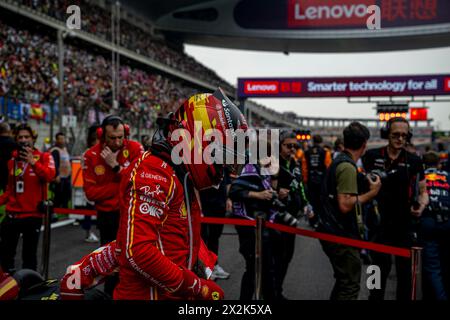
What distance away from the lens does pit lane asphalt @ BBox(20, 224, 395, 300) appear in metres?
4.79

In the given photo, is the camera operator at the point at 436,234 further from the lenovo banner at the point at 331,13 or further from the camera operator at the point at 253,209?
the lenovo banner at the point at 331,13

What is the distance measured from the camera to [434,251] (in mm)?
4160

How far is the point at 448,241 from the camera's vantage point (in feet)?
14.0

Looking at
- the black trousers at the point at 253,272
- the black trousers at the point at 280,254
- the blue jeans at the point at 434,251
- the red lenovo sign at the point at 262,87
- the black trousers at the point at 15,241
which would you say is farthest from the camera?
the red lenovo sign at the point at 262,87

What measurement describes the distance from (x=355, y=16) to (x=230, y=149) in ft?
159

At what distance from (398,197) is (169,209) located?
2.75 meters

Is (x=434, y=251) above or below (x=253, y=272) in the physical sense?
above

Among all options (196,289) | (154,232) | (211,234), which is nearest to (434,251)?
(211,234)

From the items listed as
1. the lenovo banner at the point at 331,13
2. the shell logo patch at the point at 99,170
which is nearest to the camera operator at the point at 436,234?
the shell logo patch at the point at 99,170

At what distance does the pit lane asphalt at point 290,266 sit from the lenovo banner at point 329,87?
12.6 metres

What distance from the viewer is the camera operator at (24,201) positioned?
441cm

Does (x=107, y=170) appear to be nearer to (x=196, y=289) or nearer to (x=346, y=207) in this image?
(x=346, y=207)

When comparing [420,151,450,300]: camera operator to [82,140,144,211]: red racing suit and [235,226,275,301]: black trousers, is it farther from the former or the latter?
[82,140,144,211]: red racing suit
